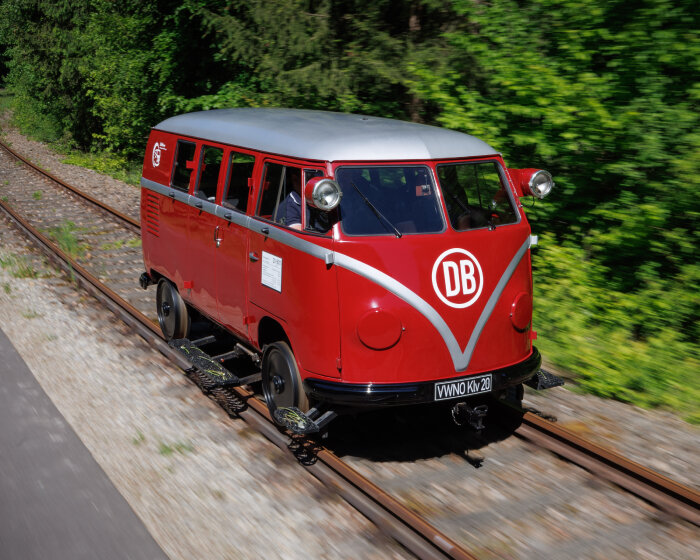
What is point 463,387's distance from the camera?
5195 millimetres

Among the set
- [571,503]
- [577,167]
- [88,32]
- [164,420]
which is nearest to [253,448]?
[164,420]

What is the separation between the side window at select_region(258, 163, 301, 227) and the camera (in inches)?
217

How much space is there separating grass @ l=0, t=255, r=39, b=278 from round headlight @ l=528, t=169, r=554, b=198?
800 cm

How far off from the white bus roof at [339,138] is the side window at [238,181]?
124 millimetres

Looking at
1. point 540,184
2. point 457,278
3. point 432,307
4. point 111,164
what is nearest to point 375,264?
point 432,307

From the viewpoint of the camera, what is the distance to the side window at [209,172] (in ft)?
21.9

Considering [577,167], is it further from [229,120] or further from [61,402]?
[61,402]

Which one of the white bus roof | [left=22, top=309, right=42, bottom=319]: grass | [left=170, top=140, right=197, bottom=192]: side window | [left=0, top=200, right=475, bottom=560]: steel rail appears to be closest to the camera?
[left=0, top=200, right=475, bottom=560]: steel rail

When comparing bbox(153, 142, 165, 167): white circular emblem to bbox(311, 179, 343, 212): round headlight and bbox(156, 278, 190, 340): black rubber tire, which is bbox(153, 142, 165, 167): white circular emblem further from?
bbox(311, 179, 343, 212): round headlight

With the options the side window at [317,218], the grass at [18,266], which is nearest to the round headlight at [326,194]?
the side window at [317,218]

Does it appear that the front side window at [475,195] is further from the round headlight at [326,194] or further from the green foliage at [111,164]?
the green foliage at [111,164]

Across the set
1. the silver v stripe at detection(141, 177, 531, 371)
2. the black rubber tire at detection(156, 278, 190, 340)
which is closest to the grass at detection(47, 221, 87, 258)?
the black rubber tire at detection(156, 278, 190, 340)

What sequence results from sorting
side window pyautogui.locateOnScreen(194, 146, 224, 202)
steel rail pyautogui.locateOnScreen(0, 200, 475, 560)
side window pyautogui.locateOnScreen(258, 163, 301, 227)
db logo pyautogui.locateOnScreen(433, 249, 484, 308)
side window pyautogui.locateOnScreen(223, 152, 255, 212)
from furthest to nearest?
side window pyautogui.locateOnScreen(194, 146, 224, 202) → side window pyautogui.locateOnScreen(223, 152, 255, 212) → side window pyautogui.locateOnScreen(258, 163, 301, 227) → db logo pyautogui.locateOnScreen(433, 249, 484, 308) → steel rail pyautogui.locateOnScreen(0, 200, 475, 560)

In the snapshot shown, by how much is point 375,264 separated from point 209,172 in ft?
8.36
